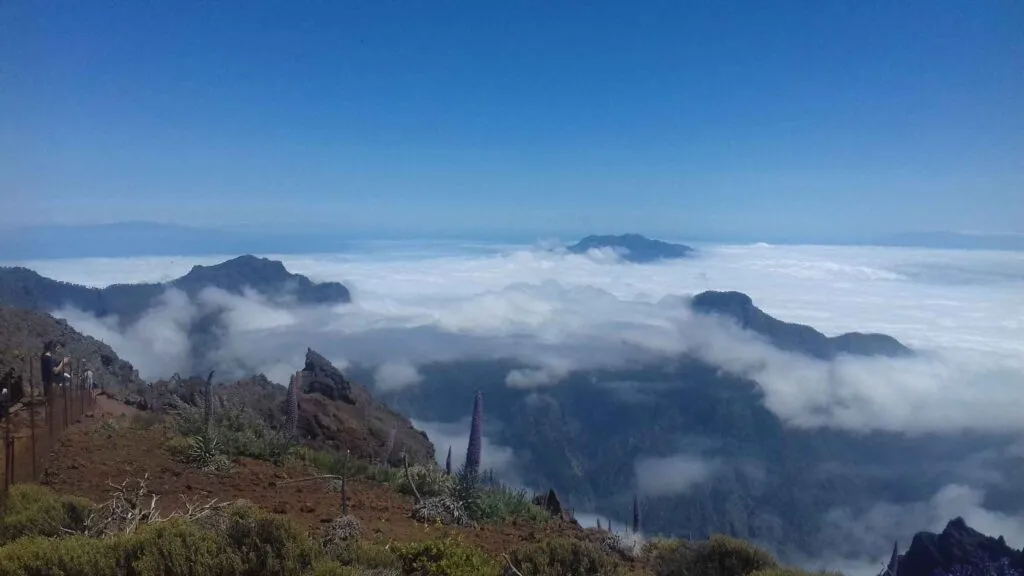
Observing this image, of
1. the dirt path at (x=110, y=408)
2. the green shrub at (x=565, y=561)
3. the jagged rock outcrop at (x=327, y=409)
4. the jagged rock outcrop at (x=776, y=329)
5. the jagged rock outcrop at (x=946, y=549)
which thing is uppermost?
the green shrub at (x=565, y=561)

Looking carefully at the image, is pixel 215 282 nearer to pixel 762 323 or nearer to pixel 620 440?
pixel 620 440

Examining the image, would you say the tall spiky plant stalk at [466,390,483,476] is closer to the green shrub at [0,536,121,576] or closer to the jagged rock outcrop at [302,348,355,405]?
the green shrub at [0,536,121,576]

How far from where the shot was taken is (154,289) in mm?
78250

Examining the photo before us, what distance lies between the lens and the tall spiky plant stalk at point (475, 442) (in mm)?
8648

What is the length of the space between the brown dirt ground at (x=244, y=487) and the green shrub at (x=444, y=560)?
80cm

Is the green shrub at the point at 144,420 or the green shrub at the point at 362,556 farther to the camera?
the green shrub at the point at 144,420

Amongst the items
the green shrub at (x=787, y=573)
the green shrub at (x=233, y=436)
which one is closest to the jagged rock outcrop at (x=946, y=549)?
the green shrub at (x=787, y=573)

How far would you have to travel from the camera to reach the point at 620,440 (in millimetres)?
110875

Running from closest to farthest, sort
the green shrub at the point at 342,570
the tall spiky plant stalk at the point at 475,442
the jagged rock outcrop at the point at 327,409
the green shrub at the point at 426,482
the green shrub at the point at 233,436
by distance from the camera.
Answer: the green shrub at the point at 342,570 → the tall spiky plant stalk at the point at 475,442 → the green shrub at the point at 426,482 → the green shrub at the point at 233,436 → the jagged rock outcrop at the point at 327,409

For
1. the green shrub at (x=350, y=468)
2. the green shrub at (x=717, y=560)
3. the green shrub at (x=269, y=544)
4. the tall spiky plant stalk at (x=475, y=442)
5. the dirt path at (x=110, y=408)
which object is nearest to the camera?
the green shrub at (x=269, y=544)

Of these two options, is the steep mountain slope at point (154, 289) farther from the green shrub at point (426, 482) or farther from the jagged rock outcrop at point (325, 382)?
the green shrub at point (426, 482)

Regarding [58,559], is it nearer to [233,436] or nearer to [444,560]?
[444,560]

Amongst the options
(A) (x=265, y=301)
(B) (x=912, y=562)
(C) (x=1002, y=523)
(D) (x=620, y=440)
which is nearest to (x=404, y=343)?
(A) (x=265, y=301)

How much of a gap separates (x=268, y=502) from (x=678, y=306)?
15921 centimetres
